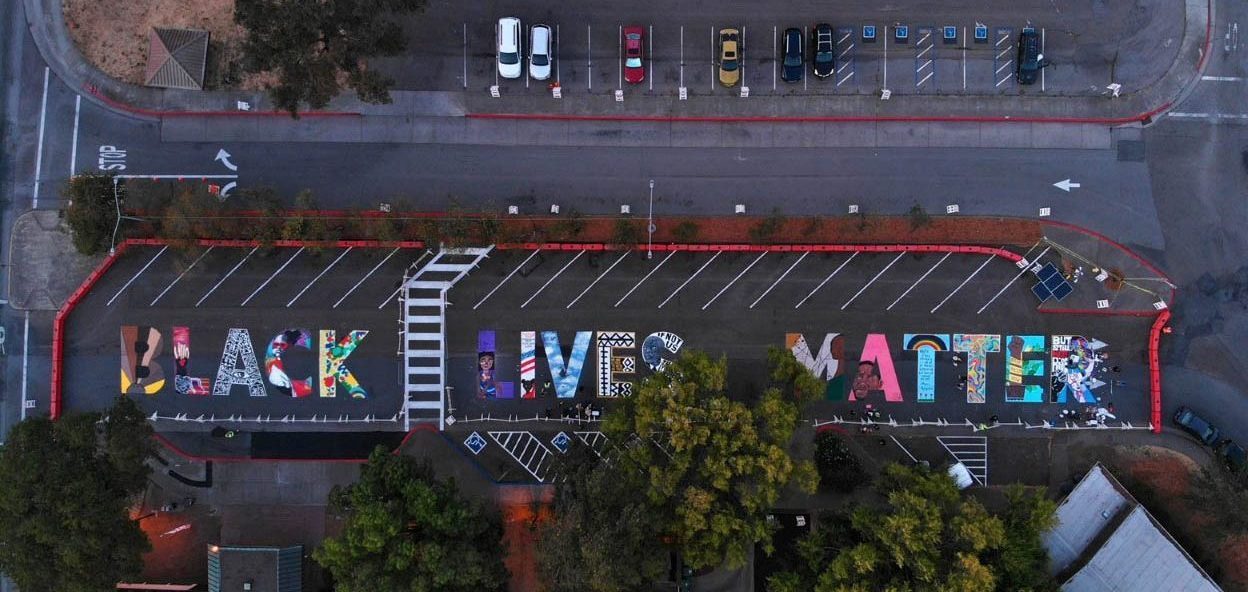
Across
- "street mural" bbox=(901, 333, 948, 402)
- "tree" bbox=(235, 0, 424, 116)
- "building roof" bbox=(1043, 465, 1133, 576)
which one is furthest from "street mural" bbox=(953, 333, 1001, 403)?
"tree" bbox=(235, 0, 424, 116)

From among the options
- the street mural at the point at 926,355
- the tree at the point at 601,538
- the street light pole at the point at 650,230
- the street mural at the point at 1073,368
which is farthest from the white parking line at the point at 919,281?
the tree at the point at 601,538

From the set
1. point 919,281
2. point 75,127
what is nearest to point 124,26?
point 75,127

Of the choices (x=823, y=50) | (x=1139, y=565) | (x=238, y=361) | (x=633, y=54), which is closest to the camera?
(x=1139, y=565)

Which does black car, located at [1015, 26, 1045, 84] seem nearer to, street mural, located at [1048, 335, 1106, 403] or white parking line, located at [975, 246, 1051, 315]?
white parking line, located at [975, 246, 1051, 315]

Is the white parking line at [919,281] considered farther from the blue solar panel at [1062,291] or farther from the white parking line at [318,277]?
the white parking line at [318,277]

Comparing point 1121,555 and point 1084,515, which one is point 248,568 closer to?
point 1084,515

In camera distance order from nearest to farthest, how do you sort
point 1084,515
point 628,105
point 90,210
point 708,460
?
1. point 708,460
2. point 90,210
3. point 1084,515
4. point 628,105
